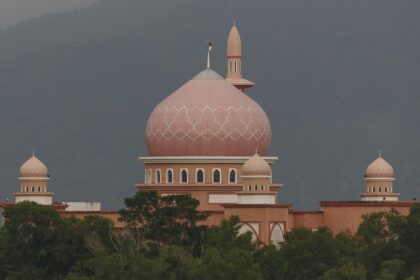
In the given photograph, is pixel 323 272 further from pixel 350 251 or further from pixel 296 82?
pixel 296 82

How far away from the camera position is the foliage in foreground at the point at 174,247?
267ft

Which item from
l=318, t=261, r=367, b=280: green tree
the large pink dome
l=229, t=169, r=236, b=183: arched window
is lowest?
l=318, t=261, r=367, b=280: green tree

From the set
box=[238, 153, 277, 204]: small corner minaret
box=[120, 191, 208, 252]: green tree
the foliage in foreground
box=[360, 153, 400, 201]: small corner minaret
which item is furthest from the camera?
box=[360, 153, 400, 201]: small corner minaret

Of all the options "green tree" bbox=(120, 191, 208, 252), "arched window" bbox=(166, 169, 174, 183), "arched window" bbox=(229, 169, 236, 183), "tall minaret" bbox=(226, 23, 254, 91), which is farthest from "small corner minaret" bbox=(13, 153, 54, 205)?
"green tree" bbox=(120, 191, 208, 252)

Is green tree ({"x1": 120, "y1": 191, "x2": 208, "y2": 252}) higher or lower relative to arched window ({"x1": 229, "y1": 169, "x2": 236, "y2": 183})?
lower

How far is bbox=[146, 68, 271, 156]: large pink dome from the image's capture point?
10019 centimetres

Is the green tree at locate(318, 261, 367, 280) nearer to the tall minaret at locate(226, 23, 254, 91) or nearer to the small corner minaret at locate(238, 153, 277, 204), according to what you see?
the small corner minaret at locate(238, 153, 277, 204)

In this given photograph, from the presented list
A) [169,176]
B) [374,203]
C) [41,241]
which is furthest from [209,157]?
[41,241]

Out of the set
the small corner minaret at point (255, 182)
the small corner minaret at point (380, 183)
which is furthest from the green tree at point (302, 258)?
the small corner minaret at point (380, 183)

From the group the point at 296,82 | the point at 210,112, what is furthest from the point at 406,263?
the point at 296,82

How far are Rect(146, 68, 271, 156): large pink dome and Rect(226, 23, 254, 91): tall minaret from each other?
373cm

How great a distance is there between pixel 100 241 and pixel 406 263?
1085cm

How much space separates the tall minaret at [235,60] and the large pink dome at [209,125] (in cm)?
373

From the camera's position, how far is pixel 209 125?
100m
